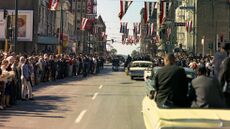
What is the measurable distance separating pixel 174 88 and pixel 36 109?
30.1ft

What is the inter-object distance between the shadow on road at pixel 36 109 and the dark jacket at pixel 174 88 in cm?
580

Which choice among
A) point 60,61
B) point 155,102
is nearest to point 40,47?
point 60,61

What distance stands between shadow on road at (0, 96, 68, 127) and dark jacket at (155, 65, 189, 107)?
5803mm

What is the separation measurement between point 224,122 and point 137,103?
494 inches

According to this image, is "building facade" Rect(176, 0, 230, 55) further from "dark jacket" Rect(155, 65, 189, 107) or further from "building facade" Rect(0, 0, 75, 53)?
"dark jacket" Rect(155, 65, 189, 107)

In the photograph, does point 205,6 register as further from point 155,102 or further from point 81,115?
point 155,102

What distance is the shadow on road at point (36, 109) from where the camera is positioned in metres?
16.1

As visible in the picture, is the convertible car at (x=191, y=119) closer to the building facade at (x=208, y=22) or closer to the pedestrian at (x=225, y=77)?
the pedestrian at (x=225, y=77)

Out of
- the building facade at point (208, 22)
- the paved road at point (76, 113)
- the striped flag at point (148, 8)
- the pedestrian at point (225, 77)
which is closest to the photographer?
the pedestrian at point (225, 77)

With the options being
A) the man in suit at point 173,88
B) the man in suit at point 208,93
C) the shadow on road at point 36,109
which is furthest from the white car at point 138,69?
the man in suit at point 208,93

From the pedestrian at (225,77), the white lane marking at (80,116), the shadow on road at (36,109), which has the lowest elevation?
the white lane marking at (80,116)

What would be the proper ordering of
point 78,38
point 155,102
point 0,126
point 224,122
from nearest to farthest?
point 224,122 → point 155,102 → point 0,126 → point 78,38

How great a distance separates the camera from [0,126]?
1363 centimetres

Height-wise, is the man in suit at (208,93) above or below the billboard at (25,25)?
below
